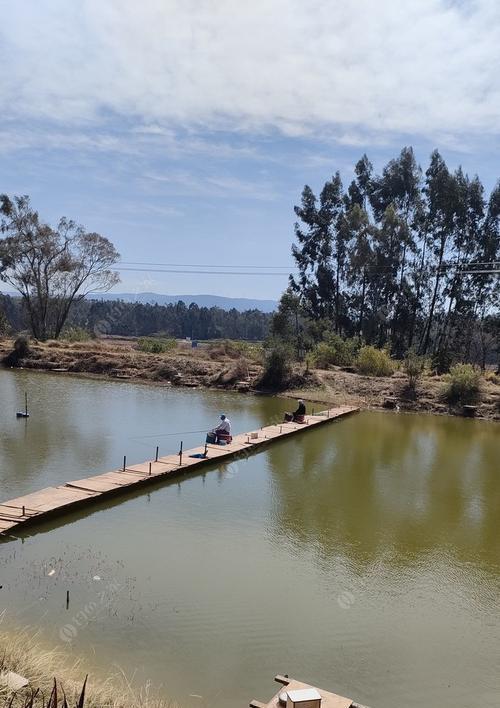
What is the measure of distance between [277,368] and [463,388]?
7813 millimetres

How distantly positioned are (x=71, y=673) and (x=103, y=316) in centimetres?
9030

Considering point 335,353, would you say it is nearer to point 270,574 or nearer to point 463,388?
point 463,388

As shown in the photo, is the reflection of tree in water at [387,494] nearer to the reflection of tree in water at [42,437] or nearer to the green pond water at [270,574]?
the green pond water at [270,574]

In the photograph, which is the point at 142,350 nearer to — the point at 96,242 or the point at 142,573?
the point at 96,242

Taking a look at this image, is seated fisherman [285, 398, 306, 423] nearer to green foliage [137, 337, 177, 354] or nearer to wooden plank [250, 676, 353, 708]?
wooden plank [250, 676, 353, 708]

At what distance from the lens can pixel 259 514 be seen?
407 inches

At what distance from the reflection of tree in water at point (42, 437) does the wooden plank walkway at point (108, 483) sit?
2.60 ft

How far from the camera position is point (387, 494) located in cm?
1221

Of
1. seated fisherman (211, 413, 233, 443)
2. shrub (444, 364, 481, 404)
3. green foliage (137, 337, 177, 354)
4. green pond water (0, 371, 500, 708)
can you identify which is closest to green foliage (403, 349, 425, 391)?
shrub (444, 364, 481, 404)

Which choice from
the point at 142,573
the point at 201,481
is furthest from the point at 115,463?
the point at 142,573

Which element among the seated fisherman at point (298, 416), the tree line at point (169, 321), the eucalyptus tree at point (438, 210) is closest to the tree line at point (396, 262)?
the eucalyptus tree at point (438, 210)

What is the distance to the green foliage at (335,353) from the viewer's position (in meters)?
29.7

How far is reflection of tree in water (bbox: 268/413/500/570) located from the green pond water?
0.05 meters

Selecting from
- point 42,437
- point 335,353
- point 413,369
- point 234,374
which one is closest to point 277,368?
point 234,374
